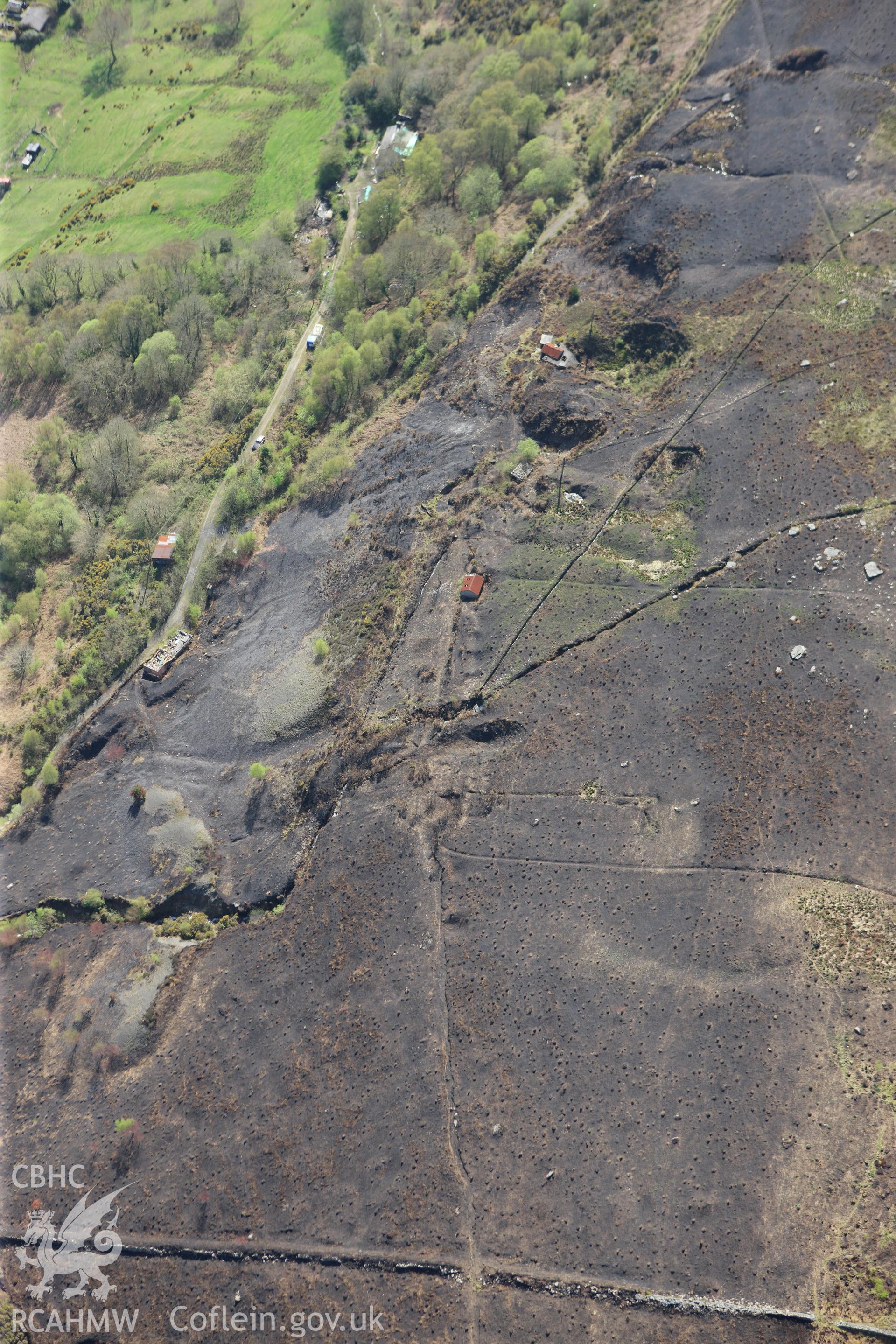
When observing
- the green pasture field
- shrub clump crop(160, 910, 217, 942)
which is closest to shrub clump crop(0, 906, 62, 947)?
shrub clump crop(160, 910, 217, 942)

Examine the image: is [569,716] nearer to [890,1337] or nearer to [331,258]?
[890,1337]

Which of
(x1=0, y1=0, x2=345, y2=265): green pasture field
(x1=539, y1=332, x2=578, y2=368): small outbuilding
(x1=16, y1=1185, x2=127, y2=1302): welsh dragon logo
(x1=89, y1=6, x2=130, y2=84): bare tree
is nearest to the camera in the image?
(x1=16, y1=1185, x2=127, y2=1302): welsh dragon logo

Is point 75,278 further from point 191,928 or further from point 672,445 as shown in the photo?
point 191,928

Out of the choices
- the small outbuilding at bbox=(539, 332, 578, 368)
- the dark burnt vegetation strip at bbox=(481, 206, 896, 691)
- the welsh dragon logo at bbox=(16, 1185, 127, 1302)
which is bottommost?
the welsh dragon logo at bbox=(16, 1185, 127, 1302)

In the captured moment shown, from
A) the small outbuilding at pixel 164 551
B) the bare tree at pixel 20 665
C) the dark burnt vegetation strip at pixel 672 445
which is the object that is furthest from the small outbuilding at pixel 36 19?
the dark burnt vegetation strip at pixel 672 445

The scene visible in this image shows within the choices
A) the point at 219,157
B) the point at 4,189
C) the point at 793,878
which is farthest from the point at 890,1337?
the point at 4,189

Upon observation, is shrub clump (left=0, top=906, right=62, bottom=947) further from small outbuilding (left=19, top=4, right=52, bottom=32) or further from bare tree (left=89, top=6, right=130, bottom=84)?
small outbuilding (left=19, top=4, right=52, bottom=32)

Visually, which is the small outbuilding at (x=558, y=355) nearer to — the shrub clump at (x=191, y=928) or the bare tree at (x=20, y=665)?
the bare tree at (x=20, y=665)
